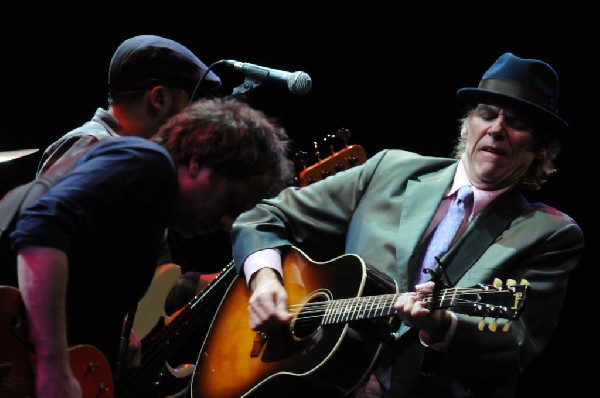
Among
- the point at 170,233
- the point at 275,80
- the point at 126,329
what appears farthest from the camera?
the point at 170,233

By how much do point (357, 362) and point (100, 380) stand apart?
0.84 metres

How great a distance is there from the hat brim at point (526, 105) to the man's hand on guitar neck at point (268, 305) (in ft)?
3.51

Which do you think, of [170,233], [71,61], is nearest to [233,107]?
[170,233]

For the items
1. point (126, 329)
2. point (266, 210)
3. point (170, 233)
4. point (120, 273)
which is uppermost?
point (120, 273)

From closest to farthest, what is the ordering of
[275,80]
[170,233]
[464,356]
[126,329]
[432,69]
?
[464,356] → [126,329] → [275,80] → [170,233] → [432,69]

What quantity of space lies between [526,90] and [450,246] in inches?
27.3

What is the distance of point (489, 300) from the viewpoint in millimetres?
2443

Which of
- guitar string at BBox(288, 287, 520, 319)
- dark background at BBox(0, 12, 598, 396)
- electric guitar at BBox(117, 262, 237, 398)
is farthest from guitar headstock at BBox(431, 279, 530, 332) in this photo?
dark background at BBox(0, 12, 598, 396)

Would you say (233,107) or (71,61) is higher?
(233,107)

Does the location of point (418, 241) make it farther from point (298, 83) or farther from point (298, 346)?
point (298, 83)

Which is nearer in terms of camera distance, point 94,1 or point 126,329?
point 126,329

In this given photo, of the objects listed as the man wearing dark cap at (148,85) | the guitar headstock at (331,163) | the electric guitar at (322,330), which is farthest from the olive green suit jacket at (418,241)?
the man wearing dark cap at (148,85)

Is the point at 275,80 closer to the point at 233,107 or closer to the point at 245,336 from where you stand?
the point at 233,107

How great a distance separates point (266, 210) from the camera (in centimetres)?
339
